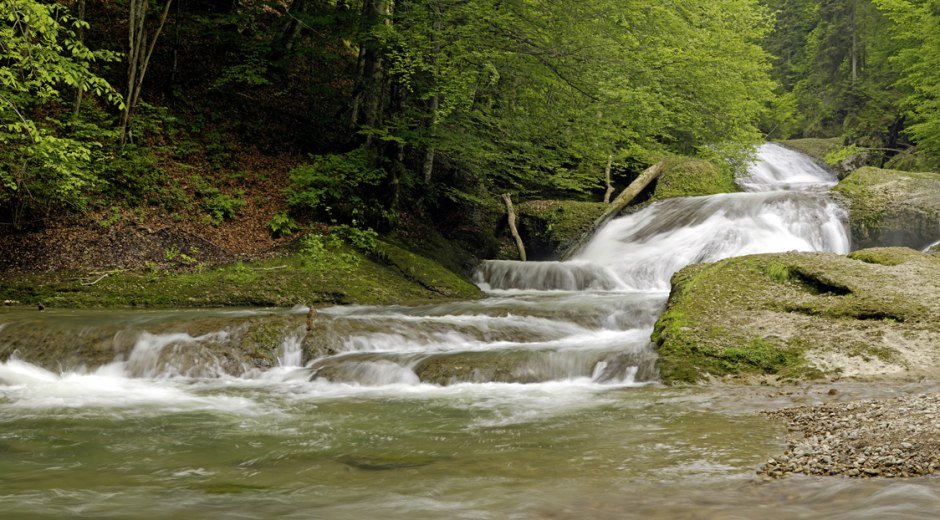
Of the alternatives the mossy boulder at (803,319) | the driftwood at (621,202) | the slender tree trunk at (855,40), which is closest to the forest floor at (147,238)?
the driftwood at (621,202)

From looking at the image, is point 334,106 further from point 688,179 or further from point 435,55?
point 688,179

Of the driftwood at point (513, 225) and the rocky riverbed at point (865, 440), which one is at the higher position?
the driftwood at point (513, 225)

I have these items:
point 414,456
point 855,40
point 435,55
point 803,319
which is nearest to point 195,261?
point 435,55

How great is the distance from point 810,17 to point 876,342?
4963cm

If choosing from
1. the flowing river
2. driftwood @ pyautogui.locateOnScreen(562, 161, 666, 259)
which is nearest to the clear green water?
the flowing river

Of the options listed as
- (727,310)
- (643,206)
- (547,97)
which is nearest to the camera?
(727,310)

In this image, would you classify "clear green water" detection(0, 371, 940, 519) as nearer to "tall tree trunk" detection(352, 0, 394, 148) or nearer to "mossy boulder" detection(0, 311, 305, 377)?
"mossy boulder" detection(0, 311, 305, 377)

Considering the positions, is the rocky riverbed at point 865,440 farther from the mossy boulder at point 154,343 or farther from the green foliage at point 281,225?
the green foliage at point 281,225

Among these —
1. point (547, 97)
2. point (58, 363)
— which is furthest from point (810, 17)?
point (58, 363)

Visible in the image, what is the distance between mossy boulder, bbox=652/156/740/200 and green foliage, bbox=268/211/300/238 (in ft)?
33.7

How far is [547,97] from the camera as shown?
1359 cm

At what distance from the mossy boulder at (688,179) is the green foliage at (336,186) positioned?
868 centimetres

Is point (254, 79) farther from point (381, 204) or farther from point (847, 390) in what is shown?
point (847, 390)

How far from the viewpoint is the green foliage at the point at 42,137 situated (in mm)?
8352
